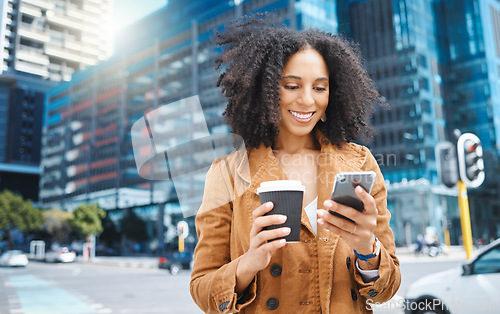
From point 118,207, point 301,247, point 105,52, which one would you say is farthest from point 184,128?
point 118,207

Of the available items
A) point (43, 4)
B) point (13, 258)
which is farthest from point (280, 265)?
point (13, 258)

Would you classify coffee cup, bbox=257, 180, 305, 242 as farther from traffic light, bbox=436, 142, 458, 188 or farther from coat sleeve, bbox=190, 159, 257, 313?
traffic light, bbox=436, 142, 458, 188

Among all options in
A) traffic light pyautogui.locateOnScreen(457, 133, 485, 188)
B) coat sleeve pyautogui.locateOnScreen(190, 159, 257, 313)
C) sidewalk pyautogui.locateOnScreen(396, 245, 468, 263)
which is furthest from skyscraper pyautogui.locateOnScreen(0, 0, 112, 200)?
sidewalk pyautogui.locateOnScreen(396, 245, 468, 263)

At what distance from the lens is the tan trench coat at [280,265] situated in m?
1.10

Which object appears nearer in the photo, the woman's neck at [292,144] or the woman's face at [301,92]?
the woman's face at [301,92]

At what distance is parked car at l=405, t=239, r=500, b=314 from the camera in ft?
10.1

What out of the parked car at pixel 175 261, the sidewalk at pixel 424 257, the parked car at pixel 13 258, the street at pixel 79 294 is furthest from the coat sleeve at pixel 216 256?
the parked car at pixel 175 261

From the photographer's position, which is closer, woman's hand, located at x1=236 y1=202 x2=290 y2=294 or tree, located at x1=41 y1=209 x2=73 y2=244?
woman's hand, located at x1=236 y1=202 x2=290 y2=294

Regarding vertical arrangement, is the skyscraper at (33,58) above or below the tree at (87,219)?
above

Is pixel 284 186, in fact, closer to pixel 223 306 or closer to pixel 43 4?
pixel 223 306

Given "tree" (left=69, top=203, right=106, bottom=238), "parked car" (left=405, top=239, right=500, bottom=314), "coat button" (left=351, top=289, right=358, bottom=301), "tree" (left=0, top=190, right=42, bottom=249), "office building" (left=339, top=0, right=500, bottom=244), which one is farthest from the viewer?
"office building" (left=339, top=0, right=500, bottom=244)

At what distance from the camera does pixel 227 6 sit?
4.51 metres

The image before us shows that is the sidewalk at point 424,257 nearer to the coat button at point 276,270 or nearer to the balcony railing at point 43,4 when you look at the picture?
the balcony railing at point 43,4

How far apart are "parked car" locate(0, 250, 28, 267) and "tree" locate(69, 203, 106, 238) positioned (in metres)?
0.54
